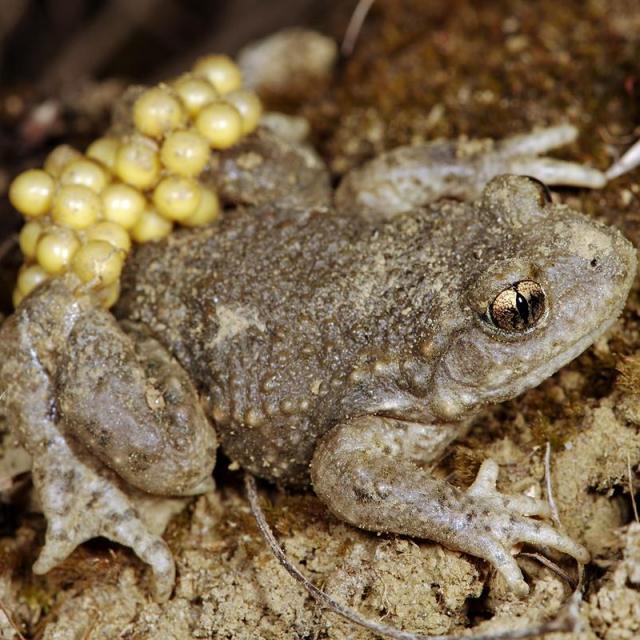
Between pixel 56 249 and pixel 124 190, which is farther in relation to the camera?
pixel 124 190

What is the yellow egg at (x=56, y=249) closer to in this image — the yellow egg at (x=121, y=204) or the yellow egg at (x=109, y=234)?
the yellow egg at (x=109, y=234)

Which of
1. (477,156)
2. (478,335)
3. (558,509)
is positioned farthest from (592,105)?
(558,509)

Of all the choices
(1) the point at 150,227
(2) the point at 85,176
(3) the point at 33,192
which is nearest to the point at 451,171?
(1) the point at 150,227

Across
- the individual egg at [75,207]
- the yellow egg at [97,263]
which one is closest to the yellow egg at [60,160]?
the individual egg at [75,207]

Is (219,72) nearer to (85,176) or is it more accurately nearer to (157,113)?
(157,113)

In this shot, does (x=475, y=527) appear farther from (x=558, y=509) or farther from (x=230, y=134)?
(x=230, y=134)
